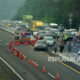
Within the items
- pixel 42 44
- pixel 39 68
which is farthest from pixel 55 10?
pixel 39 68

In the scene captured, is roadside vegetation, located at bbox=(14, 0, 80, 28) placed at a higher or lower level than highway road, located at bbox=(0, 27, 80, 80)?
higher

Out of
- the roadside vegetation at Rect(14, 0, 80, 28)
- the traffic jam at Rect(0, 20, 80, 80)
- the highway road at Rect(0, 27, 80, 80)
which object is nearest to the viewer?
the highway road at Rect(0, 27, 80, 80)

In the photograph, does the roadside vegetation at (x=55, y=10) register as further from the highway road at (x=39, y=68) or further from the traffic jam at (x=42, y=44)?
the highway road at (x=39, y=68)

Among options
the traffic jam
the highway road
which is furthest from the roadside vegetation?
the highway road

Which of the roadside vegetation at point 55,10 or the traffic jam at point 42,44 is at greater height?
the roadside vegetation at point 55,10

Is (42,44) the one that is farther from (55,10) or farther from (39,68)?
(55,10)

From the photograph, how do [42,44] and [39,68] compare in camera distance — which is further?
[42,44]

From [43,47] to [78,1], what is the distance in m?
7.25

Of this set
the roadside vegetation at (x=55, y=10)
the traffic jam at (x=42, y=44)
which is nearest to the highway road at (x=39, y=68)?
the traffic jam at (x=42, y=44)

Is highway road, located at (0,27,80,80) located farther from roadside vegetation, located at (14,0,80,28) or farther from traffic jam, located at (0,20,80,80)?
roadside vegetation, located at (14,0,80,28)

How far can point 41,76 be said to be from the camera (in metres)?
21.8

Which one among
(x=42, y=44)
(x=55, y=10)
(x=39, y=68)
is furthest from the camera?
(x=55, y=10)

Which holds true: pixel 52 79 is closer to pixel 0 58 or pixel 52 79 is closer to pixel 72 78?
pixel 72 78

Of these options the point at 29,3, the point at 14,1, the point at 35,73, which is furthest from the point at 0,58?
the point at 14,1
